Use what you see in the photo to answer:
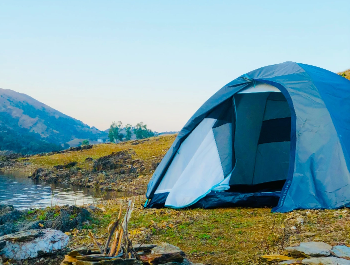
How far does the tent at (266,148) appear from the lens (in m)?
7.43

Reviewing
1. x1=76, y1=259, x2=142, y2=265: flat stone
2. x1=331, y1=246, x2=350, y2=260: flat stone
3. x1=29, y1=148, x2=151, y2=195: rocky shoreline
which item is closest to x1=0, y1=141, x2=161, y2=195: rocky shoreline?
x1=29, y1=148, x2=151, y2=195: rocky shoreline

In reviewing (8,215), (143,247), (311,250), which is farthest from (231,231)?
(8,215)

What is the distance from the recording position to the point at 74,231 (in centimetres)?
650

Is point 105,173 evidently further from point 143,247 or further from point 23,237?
point 143,247

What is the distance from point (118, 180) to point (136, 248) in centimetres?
1711

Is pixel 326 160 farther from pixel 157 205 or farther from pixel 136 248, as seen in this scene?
pixel 136 248

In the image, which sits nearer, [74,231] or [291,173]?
[74,231]

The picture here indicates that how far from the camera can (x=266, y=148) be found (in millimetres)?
10492

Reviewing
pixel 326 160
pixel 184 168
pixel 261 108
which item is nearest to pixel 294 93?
pixel 326 160

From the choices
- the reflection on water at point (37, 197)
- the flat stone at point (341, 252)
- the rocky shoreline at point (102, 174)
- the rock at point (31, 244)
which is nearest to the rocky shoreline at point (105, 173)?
the rocky shoreline at point (102, 174)

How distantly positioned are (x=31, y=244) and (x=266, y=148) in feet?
23.8

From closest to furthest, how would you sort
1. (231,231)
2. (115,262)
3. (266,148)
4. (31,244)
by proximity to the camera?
(115,262), (31,244), (231,231), (266,148)

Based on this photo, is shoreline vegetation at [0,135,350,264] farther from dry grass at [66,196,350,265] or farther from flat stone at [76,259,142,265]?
flat stone at [76,259,142,265]

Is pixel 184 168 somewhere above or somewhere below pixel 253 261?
above
